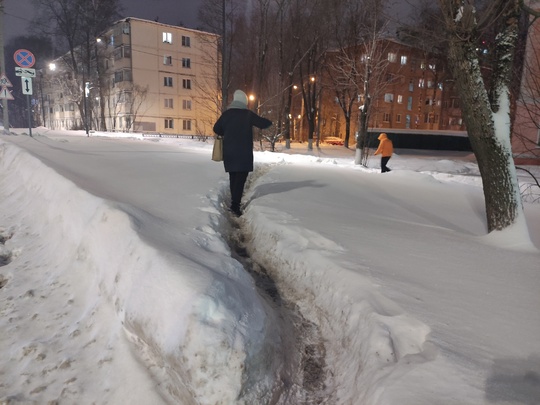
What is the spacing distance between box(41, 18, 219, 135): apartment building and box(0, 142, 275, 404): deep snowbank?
40.3 meters

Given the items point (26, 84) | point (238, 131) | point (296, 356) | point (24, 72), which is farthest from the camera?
point (26, 84)

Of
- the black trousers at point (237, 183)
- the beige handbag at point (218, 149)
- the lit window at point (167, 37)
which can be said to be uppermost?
the lit window at point (167, 37)

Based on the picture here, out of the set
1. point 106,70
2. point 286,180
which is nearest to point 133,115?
Answer: point 106,70

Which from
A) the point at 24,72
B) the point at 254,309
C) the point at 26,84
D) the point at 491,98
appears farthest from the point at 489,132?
the point at 26,84

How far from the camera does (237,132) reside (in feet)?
18.5

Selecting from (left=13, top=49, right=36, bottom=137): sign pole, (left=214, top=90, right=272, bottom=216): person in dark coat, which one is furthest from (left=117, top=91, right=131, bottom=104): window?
(left=214, top=90, right=272, bottom=216): person in dark coat

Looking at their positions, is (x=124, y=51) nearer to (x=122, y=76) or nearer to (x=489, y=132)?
(x=122, y=76)

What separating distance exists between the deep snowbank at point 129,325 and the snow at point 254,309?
1 centimetres

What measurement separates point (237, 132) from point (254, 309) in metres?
3.50

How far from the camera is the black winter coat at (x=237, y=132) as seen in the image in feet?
18.5

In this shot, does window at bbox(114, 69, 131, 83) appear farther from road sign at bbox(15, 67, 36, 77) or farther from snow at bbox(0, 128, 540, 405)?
snow at bbox(0, 128, 540, 405)

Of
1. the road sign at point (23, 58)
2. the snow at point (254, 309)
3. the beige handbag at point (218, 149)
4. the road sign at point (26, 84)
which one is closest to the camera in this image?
the snow at point (254, 309)

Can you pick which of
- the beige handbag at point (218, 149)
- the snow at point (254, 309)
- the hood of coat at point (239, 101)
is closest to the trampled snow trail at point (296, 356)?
the snow at point (254, 309)

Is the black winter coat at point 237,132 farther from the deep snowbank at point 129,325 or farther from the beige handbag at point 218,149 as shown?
the deep snowbank at point 129,325
